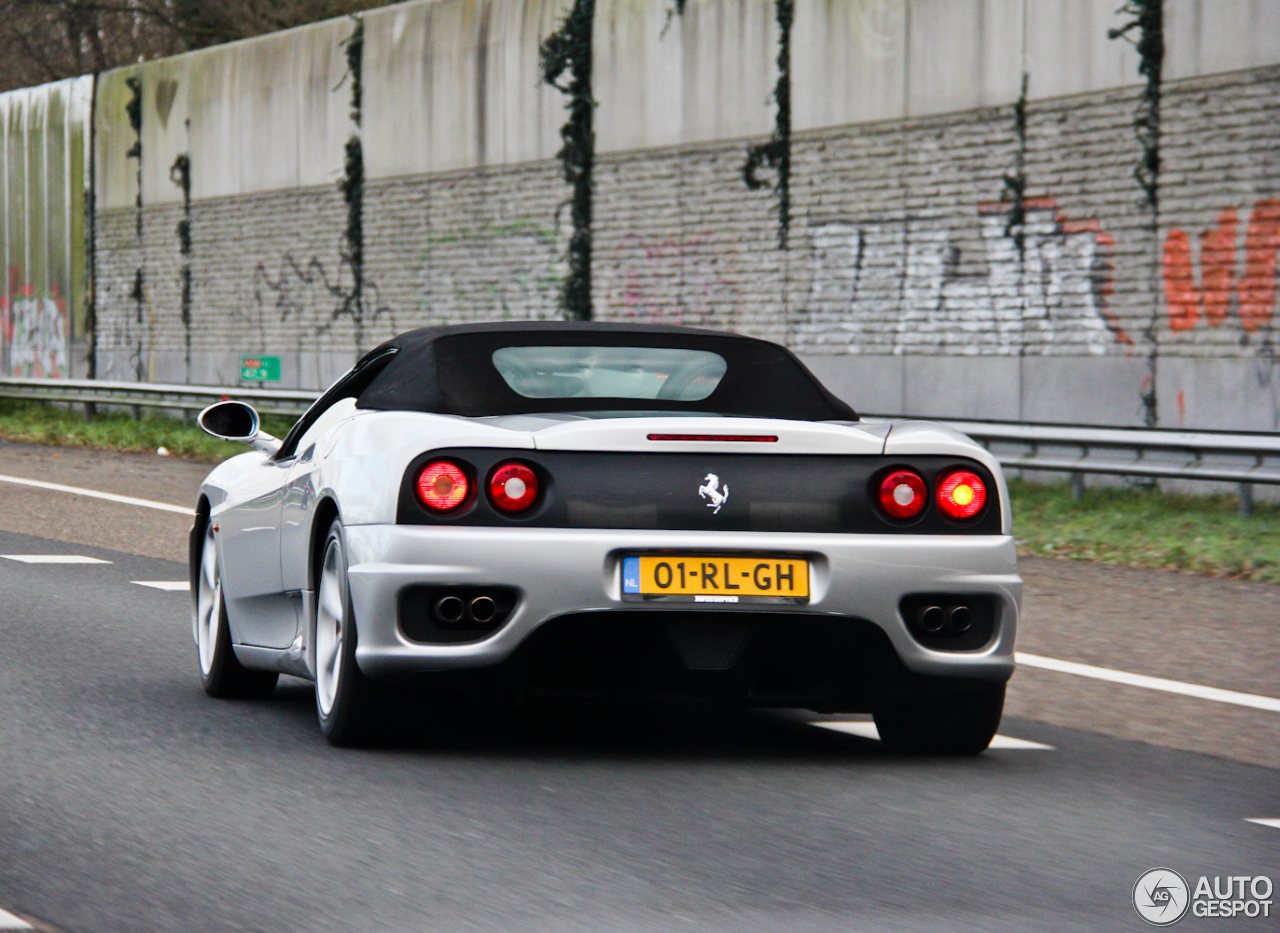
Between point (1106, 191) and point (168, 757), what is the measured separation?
50.1 ft

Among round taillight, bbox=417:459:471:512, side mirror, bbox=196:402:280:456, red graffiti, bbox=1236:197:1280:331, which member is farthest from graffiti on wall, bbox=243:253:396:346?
round taillight, bbox=417:459:471:512

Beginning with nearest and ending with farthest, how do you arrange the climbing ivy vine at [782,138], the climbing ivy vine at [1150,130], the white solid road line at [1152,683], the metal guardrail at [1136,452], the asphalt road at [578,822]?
the asphalt road at [578,822]
the white solid road line at [1152,683]
the metal guardrail at [1136,452]
the climbing ivy vine at [1150,130]
the climbing ivy vine at [782,138]

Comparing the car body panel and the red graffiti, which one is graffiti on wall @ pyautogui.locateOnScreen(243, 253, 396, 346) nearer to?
the red graffiti

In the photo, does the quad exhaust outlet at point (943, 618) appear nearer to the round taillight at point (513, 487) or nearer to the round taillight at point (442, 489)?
the round taillight at point (513, 487)

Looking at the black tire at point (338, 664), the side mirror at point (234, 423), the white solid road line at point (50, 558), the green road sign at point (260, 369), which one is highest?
the green road sign at point (260, 369)

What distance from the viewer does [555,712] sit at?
739 cm

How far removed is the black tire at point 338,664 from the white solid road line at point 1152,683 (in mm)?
3048

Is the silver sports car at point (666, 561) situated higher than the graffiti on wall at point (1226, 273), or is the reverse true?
the graffiti on wall at point (1226, 273)

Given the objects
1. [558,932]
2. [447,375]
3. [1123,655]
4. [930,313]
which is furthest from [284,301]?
[558,932]

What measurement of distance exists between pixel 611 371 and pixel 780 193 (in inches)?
700

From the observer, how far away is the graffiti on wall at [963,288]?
20422 millimetres

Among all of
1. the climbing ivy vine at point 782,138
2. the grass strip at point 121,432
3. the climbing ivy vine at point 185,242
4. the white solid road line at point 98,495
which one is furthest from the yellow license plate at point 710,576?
the climbing ivy vine at point 185,242

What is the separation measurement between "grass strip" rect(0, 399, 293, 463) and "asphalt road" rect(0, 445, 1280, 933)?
54.7ft

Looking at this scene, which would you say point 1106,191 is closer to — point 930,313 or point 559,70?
point 930,313
